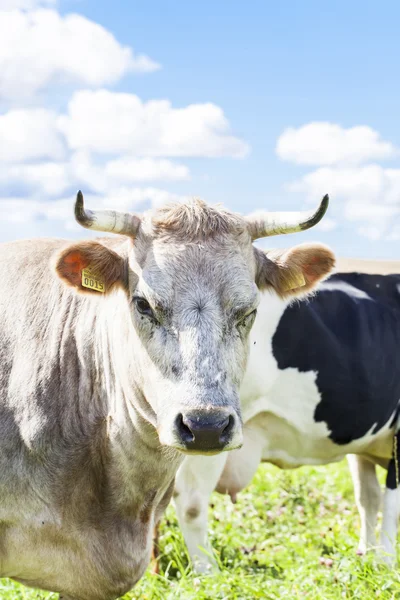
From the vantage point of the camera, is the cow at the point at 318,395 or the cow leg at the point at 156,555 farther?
the cow at the point at 318,395

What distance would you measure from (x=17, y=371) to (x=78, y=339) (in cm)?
33

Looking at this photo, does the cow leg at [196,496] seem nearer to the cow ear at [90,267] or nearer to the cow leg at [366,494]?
the cow leg at [366,494]

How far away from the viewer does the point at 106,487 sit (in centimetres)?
386

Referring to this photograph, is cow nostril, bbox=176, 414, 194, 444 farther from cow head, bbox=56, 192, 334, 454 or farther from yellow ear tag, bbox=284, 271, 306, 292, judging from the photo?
yellow ear tag, bbox=284, 271, 306, 292

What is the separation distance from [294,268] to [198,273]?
0.89 meters

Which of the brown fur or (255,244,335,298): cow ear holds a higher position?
the brown fur

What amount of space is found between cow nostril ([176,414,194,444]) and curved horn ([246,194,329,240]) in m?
1.14

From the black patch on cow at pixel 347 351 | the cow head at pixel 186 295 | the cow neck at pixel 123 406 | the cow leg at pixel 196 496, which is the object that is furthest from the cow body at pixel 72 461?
the black patch on cow at pixel 347 351

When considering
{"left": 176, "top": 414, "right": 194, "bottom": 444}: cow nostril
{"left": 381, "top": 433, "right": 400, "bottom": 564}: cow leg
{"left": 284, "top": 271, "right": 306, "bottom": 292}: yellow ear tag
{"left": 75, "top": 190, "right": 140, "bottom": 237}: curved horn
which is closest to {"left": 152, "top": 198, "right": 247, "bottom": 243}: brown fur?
{"left": 75, "top": 190, "right": 140, "bottom": 237}: curved horn

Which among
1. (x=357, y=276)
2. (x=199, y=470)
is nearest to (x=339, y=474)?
(x=357, y=276)

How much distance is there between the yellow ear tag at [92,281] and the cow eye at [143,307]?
0.26 metres

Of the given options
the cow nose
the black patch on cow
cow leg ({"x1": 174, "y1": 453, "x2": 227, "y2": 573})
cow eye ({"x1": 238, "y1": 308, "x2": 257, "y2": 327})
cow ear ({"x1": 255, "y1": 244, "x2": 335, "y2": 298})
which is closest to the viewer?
the cow nose

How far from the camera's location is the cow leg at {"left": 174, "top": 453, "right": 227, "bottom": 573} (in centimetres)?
595

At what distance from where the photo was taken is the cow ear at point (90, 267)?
3705 millimetres
